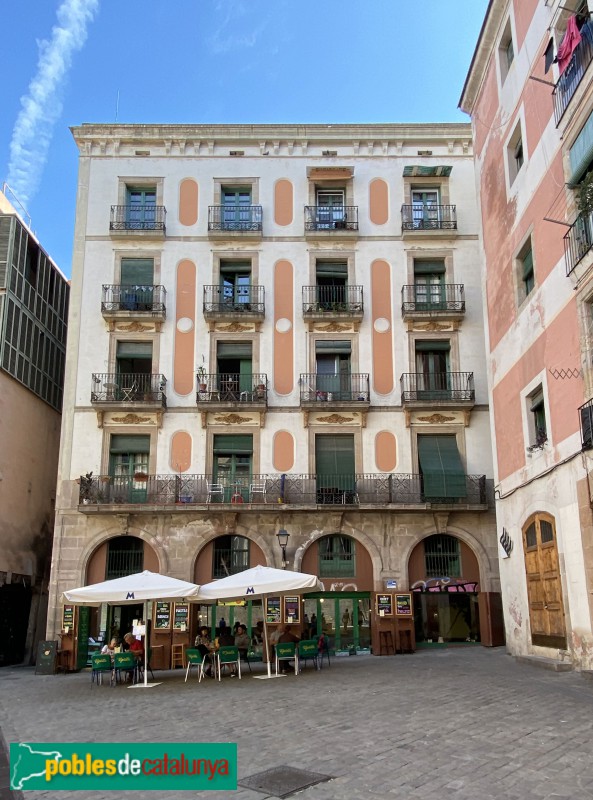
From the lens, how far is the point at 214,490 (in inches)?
1040

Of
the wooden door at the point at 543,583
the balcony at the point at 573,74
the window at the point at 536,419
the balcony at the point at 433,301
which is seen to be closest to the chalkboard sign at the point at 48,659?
the wooden door at the point at 543,583

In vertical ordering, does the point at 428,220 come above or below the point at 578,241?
above

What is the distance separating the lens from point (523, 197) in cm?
1986

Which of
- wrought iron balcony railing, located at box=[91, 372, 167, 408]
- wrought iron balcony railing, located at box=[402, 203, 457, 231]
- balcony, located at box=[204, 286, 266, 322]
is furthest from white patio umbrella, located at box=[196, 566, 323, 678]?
wrought iron balcony railing, located at box=[402, 203, 457, 231]

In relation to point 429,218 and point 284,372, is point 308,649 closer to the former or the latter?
point 284,372

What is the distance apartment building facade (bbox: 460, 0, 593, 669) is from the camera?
15.9m

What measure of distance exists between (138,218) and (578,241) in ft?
60.1

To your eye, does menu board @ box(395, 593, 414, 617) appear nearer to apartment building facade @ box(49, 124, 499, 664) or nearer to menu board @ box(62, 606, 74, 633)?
apartment building facade @ box(49, 124, 499, 664)

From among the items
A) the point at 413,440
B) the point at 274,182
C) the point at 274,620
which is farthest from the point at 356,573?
the point at 274,182

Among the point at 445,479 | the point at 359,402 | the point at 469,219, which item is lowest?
the point at 445,479

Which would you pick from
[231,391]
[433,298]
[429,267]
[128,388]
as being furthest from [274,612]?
[429,267]

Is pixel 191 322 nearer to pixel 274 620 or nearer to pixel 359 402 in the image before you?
pixel 359 402

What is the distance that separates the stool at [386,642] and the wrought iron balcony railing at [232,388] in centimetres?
877

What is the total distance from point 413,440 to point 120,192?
14.9 metres
